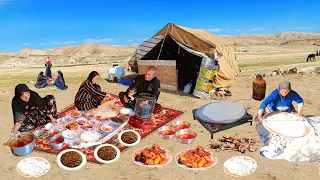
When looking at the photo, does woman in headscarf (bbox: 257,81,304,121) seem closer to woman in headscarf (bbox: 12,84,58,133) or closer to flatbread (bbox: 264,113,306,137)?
flatbread (bbox: 264,113,306,137)

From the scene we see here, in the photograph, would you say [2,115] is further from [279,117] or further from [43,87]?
[279,117]

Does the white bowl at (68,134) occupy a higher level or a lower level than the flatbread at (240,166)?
higher

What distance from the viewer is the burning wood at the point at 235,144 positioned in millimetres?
5873

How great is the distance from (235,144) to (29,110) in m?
5.01

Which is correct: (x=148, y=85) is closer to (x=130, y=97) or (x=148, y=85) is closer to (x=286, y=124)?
(x=130, y=97)

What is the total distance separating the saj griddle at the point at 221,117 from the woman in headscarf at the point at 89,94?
119 inches

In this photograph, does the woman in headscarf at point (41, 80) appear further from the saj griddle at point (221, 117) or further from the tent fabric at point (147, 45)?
the saj griddle at point (221, 117)

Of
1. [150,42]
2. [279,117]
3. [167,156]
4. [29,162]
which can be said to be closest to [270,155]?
[279,117]

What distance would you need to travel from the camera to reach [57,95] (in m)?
11.1

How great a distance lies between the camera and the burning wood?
19.3ft

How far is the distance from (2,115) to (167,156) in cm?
627

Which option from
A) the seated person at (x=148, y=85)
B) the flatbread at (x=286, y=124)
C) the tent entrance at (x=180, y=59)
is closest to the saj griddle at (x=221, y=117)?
the flatbread at (x=286, y=124)

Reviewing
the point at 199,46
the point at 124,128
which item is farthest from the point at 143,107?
the point at 199,46

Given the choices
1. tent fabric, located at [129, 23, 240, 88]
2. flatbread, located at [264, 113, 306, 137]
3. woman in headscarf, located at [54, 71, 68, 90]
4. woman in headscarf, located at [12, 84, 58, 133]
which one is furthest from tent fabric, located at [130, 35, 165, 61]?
flatbread, located at [264, 113, 306, 137]
